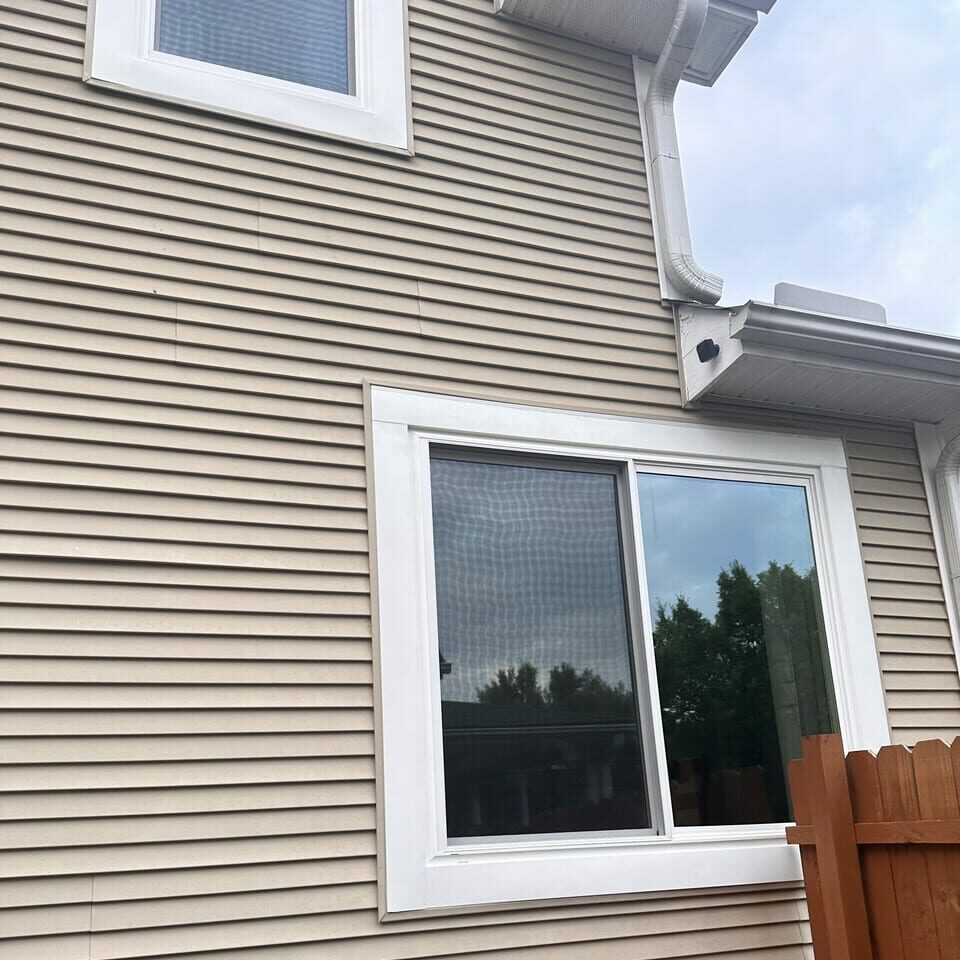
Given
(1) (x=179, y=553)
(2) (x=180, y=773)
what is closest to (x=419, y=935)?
(2) (x=180, y=773)

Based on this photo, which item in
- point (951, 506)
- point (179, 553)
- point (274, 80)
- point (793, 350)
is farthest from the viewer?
point (951, 506)

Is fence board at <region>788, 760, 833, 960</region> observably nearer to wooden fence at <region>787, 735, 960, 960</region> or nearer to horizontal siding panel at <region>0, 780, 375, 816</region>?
wooden fence at <region>787, 735, 960, 960</region>

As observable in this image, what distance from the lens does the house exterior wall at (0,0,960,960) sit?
2787 mm

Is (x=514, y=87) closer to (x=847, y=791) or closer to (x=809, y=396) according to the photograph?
(x=809, y=396)

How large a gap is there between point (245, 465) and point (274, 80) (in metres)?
1.52

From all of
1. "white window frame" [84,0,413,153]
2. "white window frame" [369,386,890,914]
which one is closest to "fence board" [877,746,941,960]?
"white window frame" [369,386,890,914]

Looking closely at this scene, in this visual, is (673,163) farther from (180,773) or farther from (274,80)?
(180,773)

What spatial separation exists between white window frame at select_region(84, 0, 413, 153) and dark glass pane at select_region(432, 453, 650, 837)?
4.33 feet

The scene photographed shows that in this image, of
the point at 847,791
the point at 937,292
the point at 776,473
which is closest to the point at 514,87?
the point at 776,473

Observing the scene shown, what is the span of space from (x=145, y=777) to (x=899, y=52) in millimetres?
23545

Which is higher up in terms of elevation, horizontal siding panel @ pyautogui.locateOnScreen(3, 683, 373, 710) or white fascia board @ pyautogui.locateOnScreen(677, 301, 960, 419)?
white fascia board @ pyautogui.locateOnScreen(677, 301, 960, 419)

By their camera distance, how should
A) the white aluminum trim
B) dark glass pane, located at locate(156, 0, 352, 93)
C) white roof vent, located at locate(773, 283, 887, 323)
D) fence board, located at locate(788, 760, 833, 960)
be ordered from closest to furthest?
1. fence board, located at locate(788, 760, 833, 960)
2. dark glass pane, located at locate(156, 0, 352, 93)
3. white roof vent, located at locate(773, 283, 887, 323)
4. the white aluminum trim

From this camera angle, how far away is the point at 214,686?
2959 millimetres

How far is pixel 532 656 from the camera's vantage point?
3426 mm
